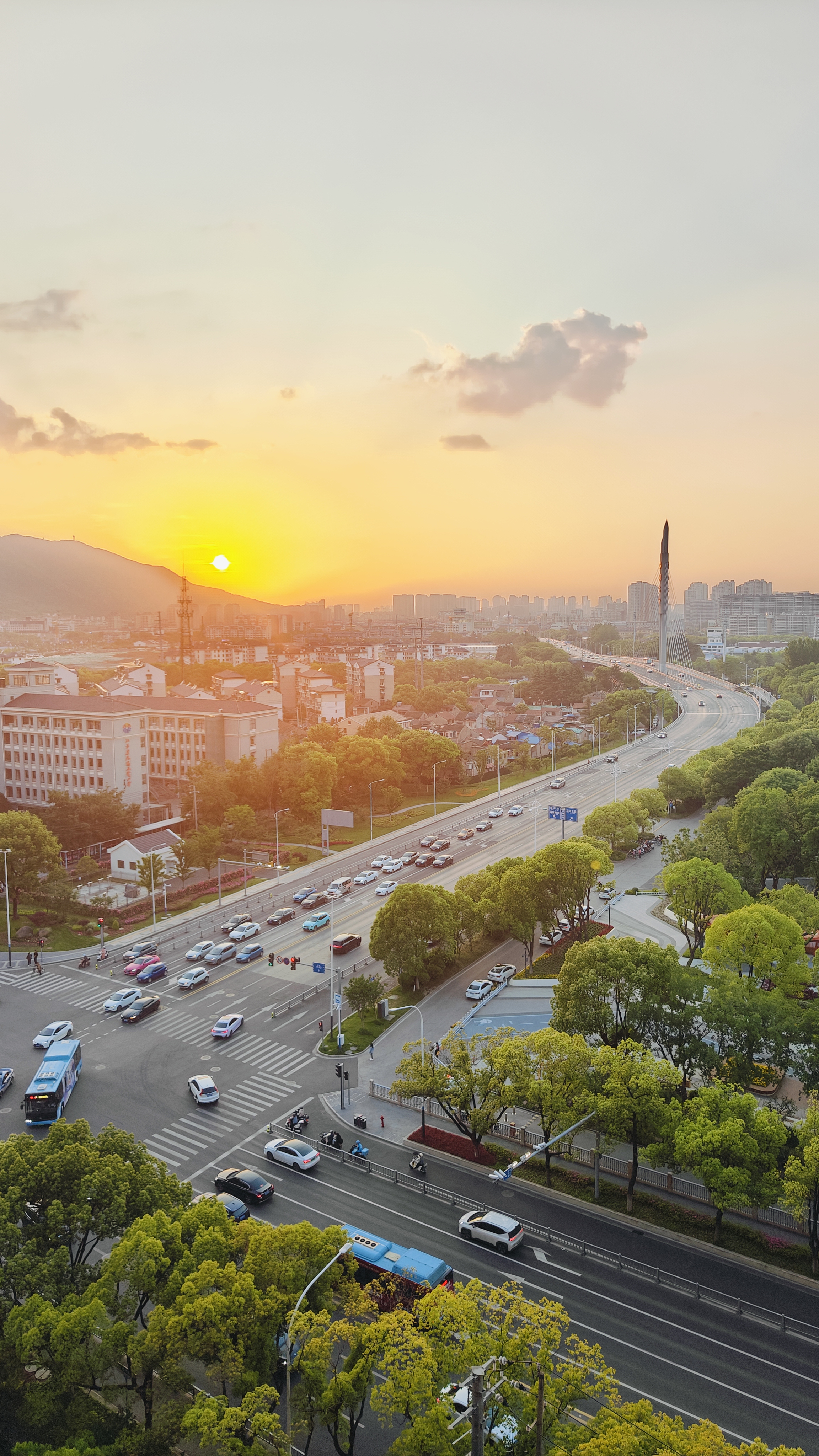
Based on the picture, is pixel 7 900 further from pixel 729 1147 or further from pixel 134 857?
pixel 729 1147

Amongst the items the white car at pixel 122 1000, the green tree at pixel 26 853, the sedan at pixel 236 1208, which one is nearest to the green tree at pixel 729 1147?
the sedan at pixel 236 1208

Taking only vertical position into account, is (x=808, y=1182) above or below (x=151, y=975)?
above

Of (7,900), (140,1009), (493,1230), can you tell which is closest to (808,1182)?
(493,1230)

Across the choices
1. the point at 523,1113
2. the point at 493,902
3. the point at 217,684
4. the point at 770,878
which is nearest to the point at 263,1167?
the point at 523,1113

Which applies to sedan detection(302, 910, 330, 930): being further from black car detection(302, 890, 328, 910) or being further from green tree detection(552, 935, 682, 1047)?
green tree detection(552, 935, 682, 1047)

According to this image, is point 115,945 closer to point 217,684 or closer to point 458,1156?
point 458,1156

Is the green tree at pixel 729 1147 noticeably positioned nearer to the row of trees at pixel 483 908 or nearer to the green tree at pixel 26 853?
the row of trees at pixel 483 908

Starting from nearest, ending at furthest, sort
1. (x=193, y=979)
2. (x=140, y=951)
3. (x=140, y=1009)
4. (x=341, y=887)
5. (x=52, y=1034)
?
1. (x=52, y=1034)
2. (x=140, y=1009)
3. (x=193, y=979)
4. (x=140, y=951)
5. (x=341, y=887)
